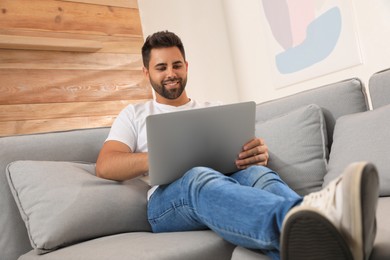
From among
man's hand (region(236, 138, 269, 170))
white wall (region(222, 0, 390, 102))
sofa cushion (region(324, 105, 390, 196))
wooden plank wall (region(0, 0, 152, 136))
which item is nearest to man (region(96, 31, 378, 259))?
man's hand (region(236, 138, 269, 170))

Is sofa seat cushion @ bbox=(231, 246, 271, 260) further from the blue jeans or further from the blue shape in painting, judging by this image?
the blue shape in painting

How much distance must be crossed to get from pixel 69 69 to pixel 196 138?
77.6 inches

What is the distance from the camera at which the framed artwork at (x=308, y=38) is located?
3.51 metres

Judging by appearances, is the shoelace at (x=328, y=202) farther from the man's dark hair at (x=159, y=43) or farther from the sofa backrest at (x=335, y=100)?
the man's dark hair at (x=159, y=43)

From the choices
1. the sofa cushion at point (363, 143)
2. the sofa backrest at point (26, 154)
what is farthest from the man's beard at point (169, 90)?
the sofa cushion at point (363, 143)

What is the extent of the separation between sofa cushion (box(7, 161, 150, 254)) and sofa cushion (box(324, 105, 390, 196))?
0.71 metres

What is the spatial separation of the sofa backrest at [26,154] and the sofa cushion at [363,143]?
91 cm

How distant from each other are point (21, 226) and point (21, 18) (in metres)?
1.76

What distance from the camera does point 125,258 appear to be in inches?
51.3

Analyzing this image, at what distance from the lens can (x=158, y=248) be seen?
1.34 metres

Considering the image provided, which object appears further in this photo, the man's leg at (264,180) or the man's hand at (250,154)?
the man's hand at (250,154)

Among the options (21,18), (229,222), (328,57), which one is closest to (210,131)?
(229,222)

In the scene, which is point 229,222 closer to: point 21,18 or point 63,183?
point 63,183

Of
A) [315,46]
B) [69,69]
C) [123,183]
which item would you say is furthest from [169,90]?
[315,46]
